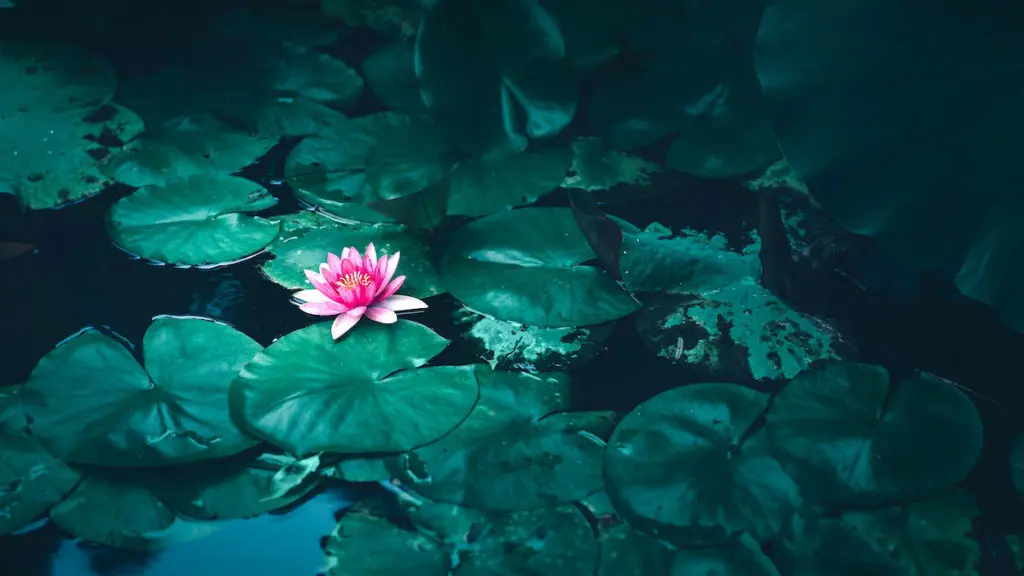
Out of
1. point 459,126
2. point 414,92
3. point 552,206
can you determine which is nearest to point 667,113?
point 552,206

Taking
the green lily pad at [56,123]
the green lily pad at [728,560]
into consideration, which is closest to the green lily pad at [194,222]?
the green lily pad at [56,123]

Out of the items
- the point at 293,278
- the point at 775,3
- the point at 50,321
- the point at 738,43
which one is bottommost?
the point at 50,321

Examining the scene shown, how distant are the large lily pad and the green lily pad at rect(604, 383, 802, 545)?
87 cm

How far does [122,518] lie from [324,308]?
1.61 ft

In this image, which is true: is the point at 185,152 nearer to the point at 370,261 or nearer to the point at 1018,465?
Result: the point at 370,261

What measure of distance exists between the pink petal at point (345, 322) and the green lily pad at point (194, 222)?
34 cm

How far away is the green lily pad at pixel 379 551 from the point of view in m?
1.01

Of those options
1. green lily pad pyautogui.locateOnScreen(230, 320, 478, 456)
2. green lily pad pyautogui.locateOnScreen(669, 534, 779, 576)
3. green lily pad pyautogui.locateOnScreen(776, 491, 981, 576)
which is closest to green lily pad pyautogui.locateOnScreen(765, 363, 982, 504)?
green lily pad pyautogui.locateOnScreen(776, 491, 981, 576)

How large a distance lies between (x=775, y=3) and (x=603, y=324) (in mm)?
775

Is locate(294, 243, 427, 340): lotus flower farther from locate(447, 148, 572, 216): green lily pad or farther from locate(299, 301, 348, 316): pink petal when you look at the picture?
locate(447, 148, 572, 216): green lily pad

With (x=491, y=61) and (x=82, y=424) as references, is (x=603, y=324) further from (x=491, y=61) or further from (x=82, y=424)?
(x=82, y=424)

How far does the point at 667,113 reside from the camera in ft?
6.14

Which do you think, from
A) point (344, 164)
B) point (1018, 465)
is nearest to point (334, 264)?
point (344, 164)

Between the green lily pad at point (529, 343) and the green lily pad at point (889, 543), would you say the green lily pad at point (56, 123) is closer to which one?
the green lily pad at point (529, 343)
